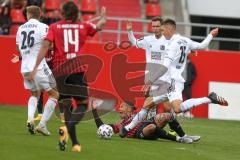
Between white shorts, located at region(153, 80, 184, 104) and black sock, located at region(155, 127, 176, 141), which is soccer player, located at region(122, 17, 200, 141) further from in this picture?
black sock, located at region(155, 127, 176, 141)

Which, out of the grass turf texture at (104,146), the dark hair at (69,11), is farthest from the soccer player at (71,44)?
the grass turf texture at (104,146)

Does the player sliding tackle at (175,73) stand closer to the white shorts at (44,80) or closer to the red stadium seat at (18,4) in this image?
the white shorts at (44,80)

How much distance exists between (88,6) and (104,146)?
15.1 m

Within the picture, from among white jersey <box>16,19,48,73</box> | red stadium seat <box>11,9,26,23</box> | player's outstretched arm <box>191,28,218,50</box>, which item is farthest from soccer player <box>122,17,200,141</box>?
red stadium seat <box>11,9,26,23</box>

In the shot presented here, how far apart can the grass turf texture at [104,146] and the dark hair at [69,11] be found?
2091 mm

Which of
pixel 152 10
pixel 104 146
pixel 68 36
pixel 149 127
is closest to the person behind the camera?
pixel 68 36

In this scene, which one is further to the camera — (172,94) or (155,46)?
(155,46)

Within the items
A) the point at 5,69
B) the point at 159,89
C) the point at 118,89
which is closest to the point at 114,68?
the point at 118,89

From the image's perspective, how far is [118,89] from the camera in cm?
2264

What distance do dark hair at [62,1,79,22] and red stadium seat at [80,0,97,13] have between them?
15.7 metres

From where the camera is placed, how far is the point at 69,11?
1282 cm

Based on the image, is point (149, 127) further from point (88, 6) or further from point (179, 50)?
point (88, 6)

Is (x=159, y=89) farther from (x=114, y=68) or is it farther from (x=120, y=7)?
(x=120, y=7)

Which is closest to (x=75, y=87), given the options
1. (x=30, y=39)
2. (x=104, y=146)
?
(x=104, y=146)
